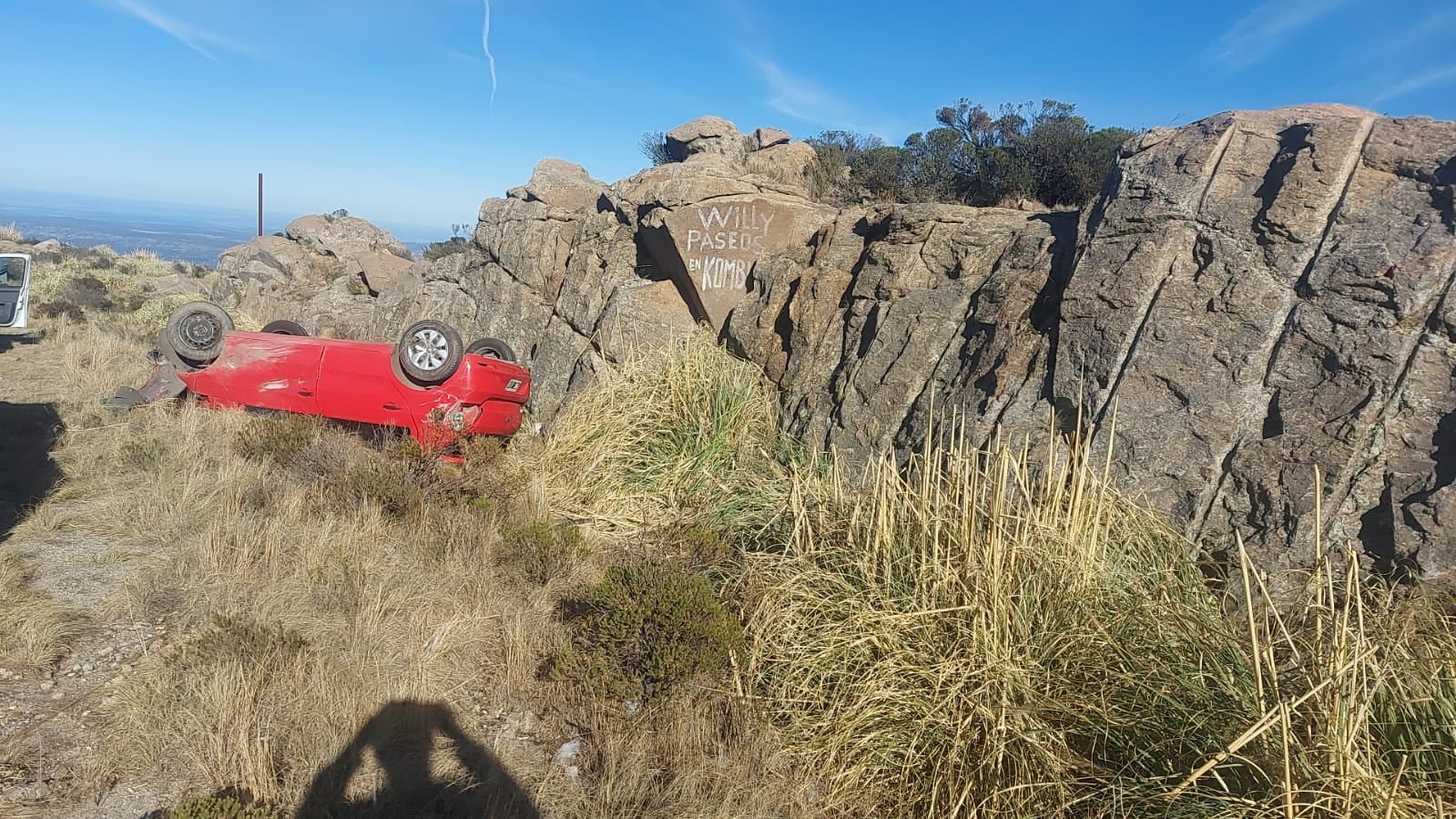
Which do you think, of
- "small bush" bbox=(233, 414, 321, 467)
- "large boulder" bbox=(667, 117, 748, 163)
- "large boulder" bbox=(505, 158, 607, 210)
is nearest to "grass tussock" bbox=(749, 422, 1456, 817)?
"small bush" bbox=(233, 414, 321, 467)

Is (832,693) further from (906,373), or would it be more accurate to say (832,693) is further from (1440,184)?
(1440,184)

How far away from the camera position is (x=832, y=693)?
3205 millimetres

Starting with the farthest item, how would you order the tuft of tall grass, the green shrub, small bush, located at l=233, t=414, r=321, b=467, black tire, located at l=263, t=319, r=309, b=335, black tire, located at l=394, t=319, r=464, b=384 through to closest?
black tire, located at l=263, t=319, r=309, b=335
black tire, located at l=394, t=319, r=464, b=384
small bush, located at l=233, t=414, r=321, b=467
the tuft of tall grass
the green shrub

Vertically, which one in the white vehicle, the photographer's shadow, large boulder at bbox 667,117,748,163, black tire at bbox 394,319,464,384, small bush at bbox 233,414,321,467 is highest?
large boulder at bbox 667,117,748,163

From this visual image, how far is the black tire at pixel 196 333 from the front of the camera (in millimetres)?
6914

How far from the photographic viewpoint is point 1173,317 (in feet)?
14.8

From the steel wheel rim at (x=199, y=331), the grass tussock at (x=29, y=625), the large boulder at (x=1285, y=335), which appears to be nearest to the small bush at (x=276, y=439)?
the steel wheel rim at (x=199, y=331)

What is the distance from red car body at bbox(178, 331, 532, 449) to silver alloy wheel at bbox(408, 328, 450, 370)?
0.17 metres

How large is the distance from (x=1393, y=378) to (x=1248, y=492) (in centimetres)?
84

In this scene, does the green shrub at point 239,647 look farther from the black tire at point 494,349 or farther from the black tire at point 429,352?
the black tire at point 494,349

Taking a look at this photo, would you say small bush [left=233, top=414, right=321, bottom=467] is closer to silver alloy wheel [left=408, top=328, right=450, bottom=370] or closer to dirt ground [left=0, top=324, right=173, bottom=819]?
silver alloy wheel [left=408, top=328, right=450, bottom=370]

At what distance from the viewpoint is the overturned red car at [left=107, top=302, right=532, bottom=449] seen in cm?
642

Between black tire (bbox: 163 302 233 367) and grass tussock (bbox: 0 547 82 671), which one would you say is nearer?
grass tussock (bbox: 0 547 82 671)

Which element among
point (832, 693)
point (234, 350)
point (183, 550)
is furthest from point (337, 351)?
point (832, 693)
